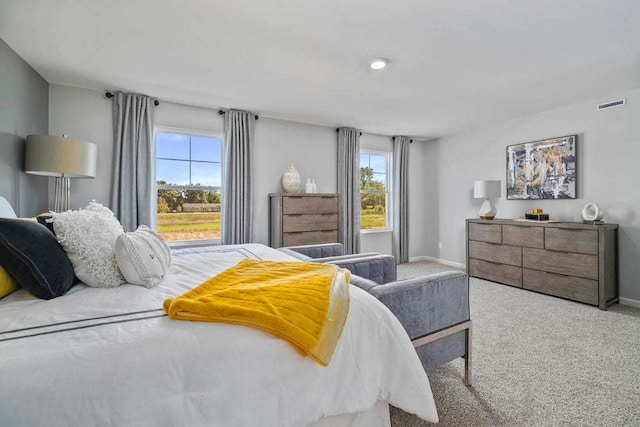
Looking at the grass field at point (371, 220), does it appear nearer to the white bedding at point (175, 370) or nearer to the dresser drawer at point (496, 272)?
the dresser drawer at point (496, 272)

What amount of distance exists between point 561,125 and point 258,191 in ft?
Answer: 13.7

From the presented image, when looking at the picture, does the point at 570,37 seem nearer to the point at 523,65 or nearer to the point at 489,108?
the point at 523,65

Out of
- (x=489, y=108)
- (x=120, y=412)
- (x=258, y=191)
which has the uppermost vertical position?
(x=489, y=108)

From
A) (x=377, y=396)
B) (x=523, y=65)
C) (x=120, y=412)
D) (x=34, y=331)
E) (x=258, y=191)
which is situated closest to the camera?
(x=120, y=412)

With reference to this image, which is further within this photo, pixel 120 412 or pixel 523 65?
pixel 523 65

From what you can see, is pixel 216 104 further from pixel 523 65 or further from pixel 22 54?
pixel 523 65

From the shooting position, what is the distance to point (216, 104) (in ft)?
12.1

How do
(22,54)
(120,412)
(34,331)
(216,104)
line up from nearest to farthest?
1. (120,412)
2. (34,331)
3. (22,54)
4. (216,104)

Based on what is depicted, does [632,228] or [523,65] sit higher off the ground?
[523,65]

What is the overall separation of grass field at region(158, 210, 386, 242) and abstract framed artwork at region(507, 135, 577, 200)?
4.35 meters

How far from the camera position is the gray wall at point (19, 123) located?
228cm

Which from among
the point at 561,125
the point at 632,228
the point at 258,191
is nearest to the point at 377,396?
the point at 258,191

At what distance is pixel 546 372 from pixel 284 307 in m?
1.94

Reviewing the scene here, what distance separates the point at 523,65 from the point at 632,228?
2305 millimetres
